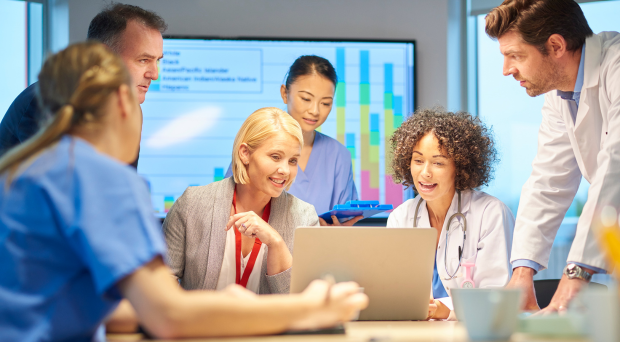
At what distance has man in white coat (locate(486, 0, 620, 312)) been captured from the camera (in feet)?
6.23

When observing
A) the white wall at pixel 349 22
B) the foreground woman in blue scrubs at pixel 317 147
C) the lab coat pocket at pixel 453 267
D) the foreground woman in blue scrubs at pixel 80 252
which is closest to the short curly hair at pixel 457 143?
the lab coat pocket at pixel 453 267

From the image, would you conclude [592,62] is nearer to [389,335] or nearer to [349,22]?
[389,335]

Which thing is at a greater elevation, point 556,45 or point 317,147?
point 556,45

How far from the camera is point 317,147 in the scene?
3.09 m

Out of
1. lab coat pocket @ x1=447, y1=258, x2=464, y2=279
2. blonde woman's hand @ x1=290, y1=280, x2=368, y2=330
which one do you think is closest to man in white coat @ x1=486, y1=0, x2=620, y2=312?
lab coat pocket @ x1=447, y1=258, x2=464, y2=279

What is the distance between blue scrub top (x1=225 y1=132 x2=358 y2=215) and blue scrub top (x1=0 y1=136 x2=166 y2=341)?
2158 mm

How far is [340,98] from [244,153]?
1.66 metres

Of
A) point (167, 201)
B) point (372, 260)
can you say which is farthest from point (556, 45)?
point (167, 201)

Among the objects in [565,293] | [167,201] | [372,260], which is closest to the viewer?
[372,260]

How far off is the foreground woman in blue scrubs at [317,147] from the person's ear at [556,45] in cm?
136

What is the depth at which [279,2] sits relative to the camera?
3.62 meters

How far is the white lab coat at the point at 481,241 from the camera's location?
1973mm

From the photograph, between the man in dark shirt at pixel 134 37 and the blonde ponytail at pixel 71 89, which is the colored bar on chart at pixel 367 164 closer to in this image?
the man in dark shirt at pixel 134 37

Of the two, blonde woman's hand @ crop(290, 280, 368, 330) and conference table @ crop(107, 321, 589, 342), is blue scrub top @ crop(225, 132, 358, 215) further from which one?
blonde woman's hand @ crop(290, 280, 368, 330)
